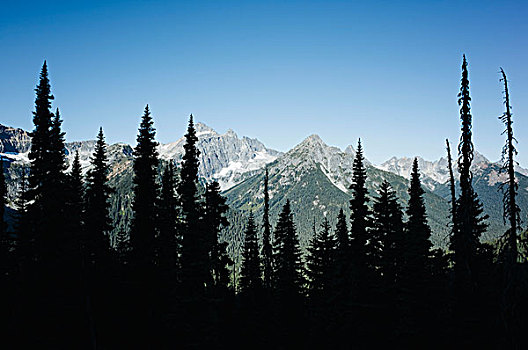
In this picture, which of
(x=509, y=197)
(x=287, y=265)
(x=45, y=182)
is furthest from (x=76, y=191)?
(x=509, y=197)

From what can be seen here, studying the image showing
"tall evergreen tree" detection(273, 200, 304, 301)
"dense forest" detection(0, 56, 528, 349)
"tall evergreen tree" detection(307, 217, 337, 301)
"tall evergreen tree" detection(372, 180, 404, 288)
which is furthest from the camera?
"tall evergreen tree" detection(273, 200, 304, 301)

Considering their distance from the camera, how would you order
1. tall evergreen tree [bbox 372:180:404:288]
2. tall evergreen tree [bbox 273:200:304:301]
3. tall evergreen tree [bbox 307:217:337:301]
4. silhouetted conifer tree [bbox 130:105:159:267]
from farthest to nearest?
1. tall evergreen tree [bbox 273:200:304:301]
2. tall evergreen tree [bbox 307:217:337:301]
3. tall evergreen tree [bbox 372:180:404:288]
4. silhouetted conifer tree [bbox 130:105:159:267]

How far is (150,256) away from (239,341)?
49.5 ft

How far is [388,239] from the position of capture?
41.8 metres

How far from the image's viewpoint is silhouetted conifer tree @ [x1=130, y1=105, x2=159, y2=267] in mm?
36031

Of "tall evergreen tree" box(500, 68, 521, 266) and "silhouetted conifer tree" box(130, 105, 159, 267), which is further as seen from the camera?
"silhouetted conifer tree" box(130, 105, 159, 267)

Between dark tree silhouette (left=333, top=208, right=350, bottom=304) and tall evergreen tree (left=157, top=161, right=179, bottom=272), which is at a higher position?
tall evergreen tree (left=157, top=161, right=179, bottom=272)

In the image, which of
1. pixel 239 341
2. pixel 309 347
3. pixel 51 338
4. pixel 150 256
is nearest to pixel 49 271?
pixel 51 338

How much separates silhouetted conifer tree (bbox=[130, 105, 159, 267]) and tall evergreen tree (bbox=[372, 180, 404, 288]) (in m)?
20.8

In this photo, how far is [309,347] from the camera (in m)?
45.1

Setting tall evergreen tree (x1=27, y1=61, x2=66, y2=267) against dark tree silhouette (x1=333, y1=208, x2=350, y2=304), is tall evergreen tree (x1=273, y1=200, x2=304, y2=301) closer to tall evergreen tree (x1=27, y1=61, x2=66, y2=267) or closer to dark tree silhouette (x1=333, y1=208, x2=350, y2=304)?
dark tree silhouette (x1=333, y1=208, x2=350, y2=304)

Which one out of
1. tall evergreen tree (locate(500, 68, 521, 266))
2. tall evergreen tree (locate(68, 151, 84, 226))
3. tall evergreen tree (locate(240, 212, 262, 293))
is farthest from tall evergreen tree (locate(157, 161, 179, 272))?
tall evergreen tree (locate(500, 68, 521, 266))

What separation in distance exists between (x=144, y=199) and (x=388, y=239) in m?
23.8

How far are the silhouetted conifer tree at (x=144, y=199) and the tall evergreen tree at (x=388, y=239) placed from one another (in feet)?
68.2
